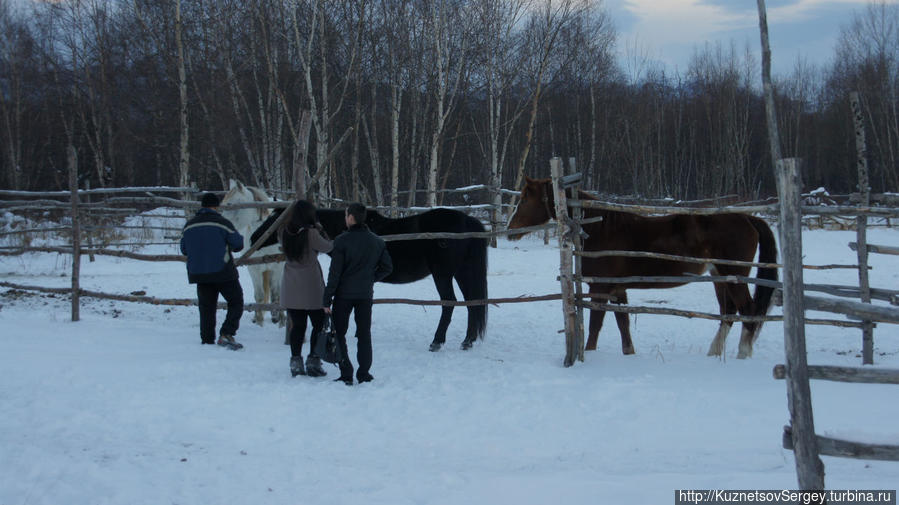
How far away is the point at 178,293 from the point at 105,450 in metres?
6.50

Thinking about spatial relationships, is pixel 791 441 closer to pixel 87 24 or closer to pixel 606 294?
pixel 606 294

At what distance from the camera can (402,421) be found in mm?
4188

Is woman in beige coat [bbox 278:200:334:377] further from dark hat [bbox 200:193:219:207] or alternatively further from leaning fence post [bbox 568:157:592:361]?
leaning fence post [bbox 568:157:592:361]

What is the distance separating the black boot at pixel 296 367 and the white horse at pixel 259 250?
7.96ft

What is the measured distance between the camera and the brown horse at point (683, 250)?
20.4 feet

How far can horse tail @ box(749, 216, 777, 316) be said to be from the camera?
6.08 meters

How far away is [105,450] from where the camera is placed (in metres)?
3.52

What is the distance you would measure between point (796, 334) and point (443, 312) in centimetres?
427

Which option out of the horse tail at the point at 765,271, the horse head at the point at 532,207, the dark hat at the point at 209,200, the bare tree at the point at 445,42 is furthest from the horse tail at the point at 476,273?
the bare tree at the point at 445,42

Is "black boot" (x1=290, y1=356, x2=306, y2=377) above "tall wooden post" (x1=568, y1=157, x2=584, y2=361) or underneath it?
underneath

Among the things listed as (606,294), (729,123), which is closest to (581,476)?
(606,294)

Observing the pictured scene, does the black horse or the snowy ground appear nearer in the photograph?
the snowy ground

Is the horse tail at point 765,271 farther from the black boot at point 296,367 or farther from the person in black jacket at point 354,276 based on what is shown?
the black boot at point 296,367

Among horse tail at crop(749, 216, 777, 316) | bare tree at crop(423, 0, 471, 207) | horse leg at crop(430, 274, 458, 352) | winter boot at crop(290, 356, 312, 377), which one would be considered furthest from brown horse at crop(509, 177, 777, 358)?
bare tree at crop(423, 0, 471, 207)
